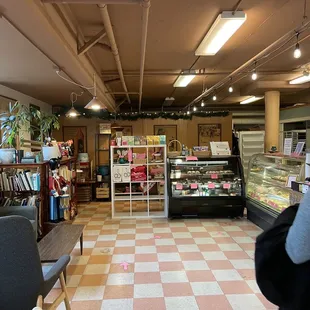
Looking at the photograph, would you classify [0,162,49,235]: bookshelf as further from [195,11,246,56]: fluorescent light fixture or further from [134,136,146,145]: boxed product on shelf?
[195,11,246,56]: fluorescent light fixture

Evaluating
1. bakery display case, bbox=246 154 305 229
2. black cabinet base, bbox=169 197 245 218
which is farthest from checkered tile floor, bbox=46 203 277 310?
bakery display case, bbox=246 154 305 229

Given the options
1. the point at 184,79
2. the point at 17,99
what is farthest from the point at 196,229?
the point at 17,99

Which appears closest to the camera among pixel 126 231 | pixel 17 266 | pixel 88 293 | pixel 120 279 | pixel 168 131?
pixel 17 266

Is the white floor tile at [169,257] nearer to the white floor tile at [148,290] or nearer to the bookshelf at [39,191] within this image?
the white floor tile at [148,290]

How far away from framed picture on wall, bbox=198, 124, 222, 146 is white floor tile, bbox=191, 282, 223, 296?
7217 mm

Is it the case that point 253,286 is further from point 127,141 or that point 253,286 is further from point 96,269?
point 127,141

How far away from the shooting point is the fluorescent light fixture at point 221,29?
3.16 meters

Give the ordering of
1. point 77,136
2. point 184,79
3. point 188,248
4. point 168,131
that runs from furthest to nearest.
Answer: point 168,131 < point 77,136 < point 184,79 < point 188,248

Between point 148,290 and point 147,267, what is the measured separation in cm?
58

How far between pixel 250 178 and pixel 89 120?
5.64 m

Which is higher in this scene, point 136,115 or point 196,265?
point 136,115

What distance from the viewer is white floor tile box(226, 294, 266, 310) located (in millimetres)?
2727

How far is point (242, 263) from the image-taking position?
147 inches

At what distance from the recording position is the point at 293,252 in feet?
3.47
